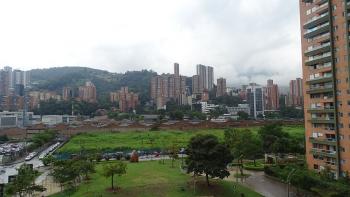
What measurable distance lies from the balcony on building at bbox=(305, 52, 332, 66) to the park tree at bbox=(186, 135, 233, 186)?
1697 cm

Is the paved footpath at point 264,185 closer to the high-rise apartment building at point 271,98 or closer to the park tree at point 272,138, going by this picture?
the park tree at point 272,138

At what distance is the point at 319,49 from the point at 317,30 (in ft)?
7.70

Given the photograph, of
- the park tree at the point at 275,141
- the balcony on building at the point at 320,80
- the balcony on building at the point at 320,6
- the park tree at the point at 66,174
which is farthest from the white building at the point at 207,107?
the park tree at the point at 66,174

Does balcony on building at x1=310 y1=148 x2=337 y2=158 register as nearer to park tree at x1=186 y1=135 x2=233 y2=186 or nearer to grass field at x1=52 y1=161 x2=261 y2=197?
grass field at x1=52 y1=161 x2=261 y2=197

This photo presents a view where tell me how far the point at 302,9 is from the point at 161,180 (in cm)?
2875

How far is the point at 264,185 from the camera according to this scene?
129 ft

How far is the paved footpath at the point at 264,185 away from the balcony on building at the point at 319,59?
50.6ft

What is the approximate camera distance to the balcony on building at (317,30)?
40.6 metres

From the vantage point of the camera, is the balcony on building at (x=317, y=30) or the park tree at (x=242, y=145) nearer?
the balcony on building at (x=317, y=30)

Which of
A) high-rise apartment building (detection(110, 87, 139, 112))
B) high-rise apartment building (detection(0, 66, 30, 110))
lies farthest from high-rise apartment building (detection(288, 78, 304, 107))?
high-rise apartment building (detection(0, 66, 30, 110))

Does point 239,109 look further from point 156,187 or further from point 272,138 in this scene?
point 156,187

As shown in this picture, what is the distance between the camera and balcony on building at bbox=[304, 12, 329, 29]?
133 feet

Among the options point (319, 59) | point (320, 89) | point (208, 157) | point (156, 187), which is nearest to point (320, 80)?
point (320, 89)

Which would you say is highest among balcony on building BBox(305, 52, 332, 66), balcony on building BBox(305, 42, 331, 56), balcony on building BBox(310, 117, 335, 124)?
balcony on building BBox(305, 42, 331, 56)
